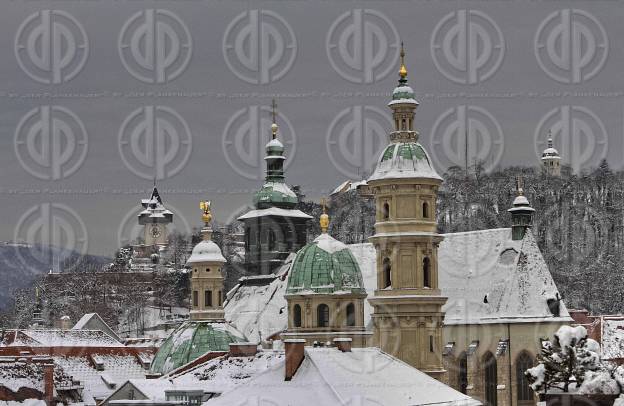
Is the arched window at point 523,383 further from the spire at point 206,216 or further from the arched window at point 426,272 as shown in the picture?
the spire at point 206,216

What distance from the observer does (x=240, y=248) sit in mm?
127688

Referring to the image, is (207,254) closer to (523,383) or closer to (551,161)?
(523,383)

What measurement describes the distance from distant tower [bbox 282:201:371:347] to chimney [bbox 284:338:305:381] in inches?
639

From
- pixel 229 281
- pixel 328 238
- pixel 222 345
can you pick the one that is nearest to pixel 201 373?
pixel 222 345

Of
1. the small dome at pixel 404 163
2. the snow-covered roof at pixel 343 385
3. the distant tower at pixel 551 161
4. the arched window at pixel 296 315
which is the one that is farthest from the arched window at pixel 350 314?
the distant tower at pixel 551 161

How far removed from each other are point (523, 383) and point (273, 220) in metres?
25.9

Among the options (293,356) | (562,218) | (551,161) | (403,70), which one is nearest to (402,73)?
(403,70)

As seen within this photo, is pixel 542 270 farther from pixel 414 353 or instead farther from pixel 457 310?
pixel 414 353

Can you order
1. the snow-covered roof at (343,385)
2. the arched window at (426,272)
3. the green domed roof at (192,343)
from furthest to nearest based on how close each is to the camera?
the arched window at (426,272), the green domed roof at (192,343), the snow-covered roof at (343,385)

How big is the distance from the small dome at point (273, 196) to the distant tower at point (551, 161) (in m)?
33.4

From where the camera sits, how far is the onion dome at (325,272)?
201ft

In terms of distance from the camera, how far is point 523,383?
6619 cm

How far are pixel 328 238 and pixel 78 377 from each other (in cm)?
1312

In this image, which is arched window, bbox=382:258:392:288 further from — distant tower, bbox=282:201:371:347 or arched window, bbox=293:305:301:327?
arched window, bbox=293:305:301:327
